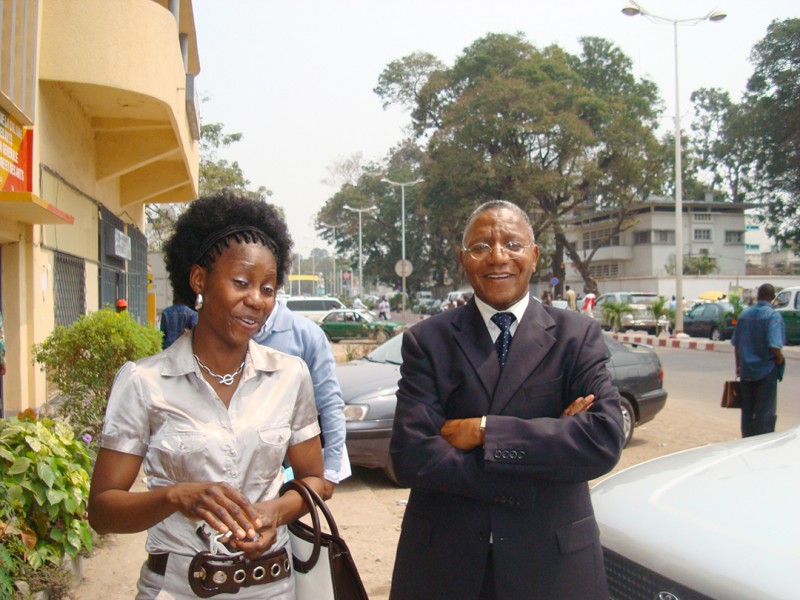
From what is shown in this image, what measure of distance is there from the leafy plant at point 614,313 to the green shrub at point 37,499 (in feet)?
84.6

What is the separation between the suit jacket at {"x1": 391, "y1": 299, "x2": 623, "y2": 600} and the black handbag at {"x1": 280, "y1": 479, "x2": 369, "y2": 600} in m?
0.34

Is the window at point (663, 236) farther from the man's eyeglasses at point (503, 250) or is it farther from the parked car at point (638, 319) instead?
the man's eyeglasses at point (503, 250)

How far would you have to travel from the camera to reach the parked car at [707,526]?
7.26ft

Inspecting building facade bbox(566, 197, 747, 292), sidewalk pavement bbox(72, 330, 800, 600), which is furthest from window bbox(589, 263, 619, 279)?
sidewalk pavement bbox(72, 330, 800, 600)

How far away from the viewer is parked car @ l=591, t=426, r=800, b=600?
221 cm

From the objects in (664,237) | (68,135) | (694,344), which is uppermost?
(664,237)

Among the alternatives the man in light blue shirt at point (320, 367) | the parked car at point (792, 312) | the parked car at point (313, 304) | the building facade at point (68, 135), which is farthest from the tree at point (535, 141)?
the man in light blue shirt at point (320, 367)

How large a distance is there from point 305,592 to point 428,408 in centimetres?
62

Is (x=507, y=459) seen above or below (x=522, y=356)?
below

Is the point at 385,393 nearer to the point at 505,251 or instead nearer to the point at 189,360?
the point at 505,251

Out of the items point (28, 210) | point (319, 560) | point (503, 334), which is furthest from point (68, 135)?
point (319, 560)

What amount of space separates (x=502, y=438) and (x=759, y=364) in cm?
581

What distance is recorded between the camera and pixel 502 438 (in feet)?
6.76

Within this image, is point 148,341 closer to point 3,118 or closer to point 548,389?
point 3,118
